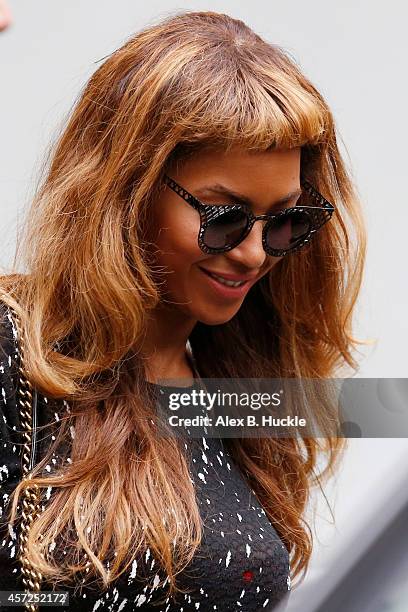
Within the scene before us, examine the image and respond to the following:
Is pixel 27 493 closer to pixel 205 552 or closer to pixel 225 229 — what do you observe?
pixel 205 552

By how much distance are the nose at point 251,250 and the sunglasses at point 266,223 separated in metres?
0.01

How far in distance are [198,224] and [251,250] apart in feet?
0.39

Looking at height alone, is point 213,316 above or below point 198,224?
below

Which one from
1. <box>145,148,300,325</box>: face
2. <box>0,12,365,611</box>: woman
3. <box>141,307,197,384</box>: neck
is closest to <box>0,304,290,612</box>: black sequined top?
<box>0,12,365,611</box>: woman

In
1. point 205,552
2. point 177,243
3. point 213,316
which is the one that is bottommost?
point 205,552

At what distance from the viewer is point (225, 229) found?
5.63 feet

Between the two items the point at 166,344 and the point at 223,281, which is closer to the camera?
the point at 223,281

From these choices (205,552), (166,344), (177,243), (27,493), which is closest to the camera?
(27,493)

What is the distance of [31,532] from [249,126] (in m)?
0.77

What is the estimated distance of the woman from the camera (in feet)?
5.20

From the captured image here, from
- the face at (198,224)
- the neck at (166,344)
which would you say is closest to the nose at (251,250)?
the face at (198,224)

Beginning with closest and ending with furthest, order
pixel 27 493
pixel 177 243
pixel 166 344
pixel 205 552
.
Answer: pixel 27 493
pixel 205 552
pixel 177 243
pixel 166 344

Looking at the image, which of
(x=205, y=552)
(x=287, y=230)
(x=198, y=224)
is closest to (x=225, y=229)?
(x=198, y=224)

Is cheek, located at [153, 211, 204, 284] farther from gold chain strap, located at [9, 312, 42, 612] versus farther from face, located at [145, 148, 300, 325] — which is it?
gold chain strap, located at [9, 312, 42, 612]
